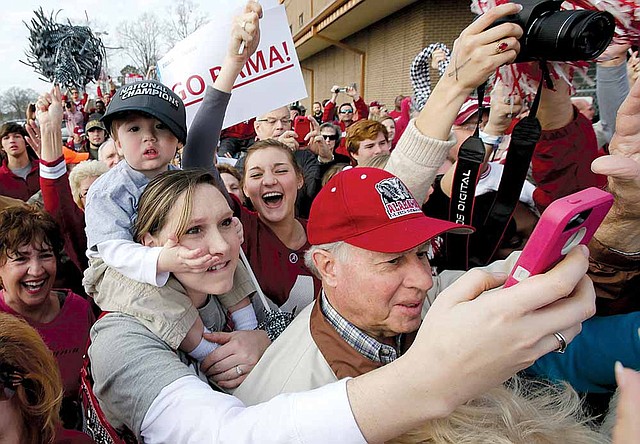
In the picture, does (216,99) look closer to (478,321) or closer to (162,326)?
(162,326)

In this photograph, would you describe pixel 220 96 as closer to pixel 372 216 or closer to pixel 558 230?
pixel 372 216

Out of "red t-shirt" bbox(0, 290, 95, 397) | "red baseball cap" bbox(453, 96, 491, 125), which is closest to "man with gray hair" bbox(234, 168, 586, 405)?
"red t-shirt" bbox(0, 290, 95, 397)

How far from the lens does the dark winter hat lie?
6.07ft

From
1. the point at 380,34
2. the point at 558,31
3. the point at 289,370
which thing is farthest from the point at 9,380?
the point at 380,34

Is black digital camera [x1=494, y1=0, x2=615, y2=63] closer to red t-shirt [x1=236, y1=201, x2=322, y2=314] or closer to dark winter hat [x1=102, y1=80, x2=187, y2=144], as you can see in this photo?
dark winter hat [x1=102, y1=80, x2=187, y2=144]

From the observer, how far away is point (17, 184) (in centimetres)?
421

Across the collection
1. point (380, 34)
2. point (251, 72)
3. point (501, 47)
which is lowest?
point (501, 47)

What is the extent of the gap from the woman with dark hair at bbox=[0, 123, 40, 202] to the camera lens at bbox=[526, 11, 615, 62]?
4221 mm

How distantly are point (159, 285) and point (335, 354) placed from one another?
1.83 ft

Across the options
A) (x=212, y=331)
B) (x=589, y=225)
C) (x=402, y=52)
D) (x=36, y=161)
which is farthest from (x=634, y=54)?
(x=402, y=52)

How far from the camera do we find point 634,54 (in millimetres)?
2406

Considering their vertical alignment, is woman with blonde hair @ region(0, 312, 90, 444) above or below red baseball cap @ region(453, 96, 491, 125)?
below

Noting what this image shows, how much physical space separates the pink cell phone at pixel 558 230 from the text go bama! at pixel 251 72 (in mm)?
2126

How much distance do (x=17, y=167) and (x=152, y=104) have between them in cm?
315
